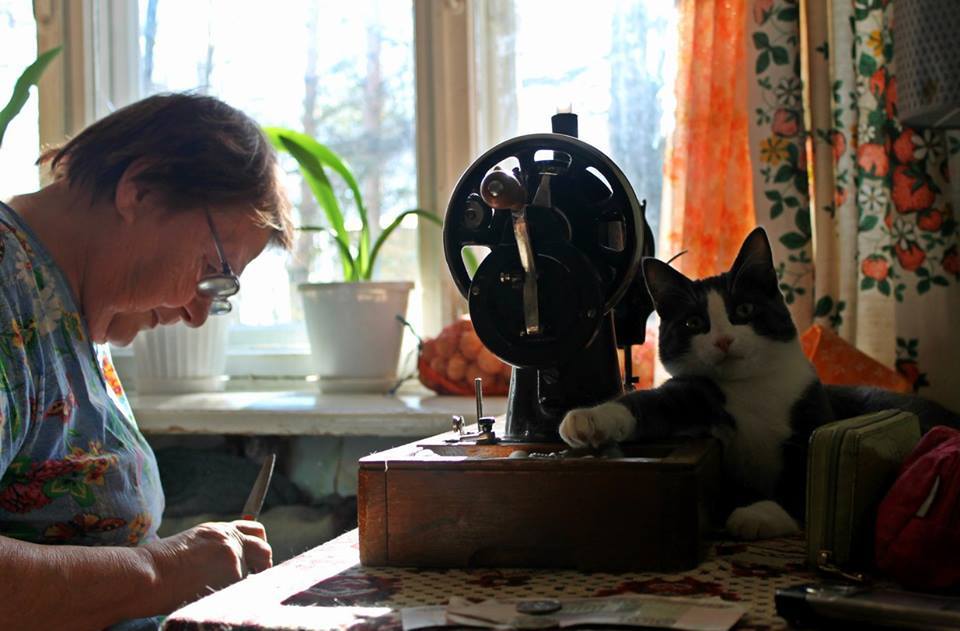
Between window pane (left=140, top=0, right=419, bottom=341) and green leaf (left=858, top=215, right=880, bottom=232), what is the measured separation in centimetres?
101

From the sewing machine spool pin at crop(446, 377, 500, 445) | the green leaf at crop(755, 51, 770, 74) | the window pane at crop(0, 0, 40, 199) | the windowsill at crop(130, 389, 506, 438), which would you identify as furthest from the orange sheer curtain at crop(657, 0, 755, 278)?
the window pane at crop(0, 0, 40, 199)

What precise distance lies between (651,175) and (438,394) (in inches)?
24.2

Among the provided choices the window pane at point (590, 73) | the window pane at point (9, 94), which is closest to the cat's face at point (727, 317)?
the window pane at point (590, 73)

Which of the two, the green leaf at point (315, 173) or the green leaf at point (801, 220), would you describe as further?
the green leaf at point (315, 173)

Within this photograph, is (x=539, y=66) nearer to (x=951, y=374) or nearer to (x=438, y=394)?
(x=438, y=394)

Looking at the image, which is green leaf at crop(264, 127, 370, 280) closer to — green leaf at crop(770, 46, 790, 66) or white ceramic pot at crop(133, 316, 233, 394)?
white ceramic pot at crop(133, 316, 233, 394)

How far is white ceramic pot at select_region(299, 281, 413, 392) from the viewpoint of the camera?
2160mm

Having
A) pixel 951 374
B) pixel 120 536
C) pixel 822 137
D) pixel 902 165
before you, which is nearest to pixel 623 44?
pixel 822 137

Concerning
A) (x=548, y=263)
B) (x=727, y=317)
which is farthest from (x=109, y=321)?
(x=727, y=317)

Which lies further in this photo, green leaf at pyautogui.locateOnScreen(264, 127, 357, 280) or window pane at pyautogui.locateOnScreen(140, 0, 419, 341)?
window pane at pyautogui.locateOnScreen(140, 0, 419, 341)

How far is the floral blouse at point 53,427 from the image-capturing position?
1.09 meters

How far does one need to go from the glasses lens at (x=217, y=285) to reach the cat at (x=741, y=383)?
57 cm

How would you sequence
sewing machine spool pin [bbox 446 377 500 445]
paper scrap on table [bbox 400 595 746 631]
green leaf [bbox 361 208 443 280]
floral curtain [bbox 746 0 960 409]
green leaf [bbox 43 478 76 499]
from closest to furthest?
paper scrap on table [bbox 400 595 746 631]
sewing machine spool pin [bbox 446 377 500 445]
green leaf [bbox 43 478 76 499]
floral curtain [bbox 746 0 960 409]
green leaf [bbox 361 208 443 280]

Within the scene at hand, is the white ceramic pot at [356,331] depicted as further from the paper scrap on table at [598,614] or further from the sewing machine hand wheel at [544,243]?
the paper scrap on table at [598,614]
